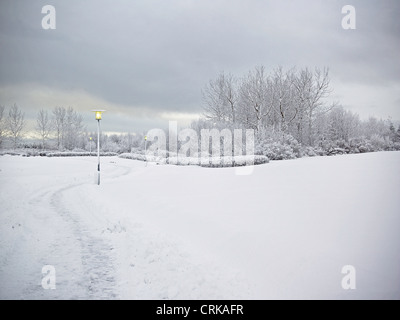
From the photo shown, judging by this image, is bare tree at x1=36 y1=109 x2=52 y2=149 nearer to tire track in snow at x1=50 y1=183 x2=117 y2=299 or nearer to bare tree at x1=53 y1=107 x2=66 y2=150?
bare tree at x1=53 y1=107 x2=66 y2=150

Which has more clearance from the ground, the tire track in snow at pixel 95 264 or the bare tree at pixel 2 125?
the bare tree at pixel 2 125

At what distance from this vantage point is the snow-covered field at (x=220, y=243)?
3.79 m

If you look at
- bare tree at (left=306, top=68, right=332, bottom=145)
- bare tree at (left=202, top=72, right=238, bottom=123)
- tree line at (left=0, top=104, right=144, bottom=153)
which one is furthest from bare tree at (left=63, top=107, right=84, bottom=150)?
bare tree at (left=306, top=68, right=332, bottom=145)

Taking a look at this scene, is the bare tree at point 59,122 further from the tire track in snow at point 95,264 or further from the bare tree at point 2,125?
the tire track in snow at point 95,264

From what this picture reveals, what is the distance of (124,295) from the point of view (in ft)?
12.3

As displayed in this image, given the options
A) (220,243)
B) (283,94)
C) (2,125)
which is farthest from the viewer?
(2,125)

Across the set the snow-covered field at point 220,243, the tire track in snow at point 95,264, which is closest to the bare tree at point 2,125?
the snow-covered field at point 220,243

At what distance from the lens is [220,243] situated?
17.4 ft

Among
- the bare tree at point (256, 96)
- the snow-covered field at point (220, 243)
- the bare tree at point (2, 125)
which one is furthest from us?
the bare tree at point (2, 125)

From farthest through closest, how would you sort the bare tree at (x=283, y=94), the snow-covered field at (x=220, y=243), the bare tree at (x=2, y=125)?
the bare tree at (x=2, y=125)
the bare tree at (x=283, y=94)
the snow-covered field at (x=220, y=243)

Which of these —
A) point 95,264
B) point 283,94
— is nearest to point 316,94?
point 283,94

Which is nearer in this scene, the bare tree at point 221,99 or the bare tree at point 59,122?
the bare tree at point 221,99

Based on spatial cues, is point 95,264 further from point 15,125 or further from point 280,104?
point 15,125
